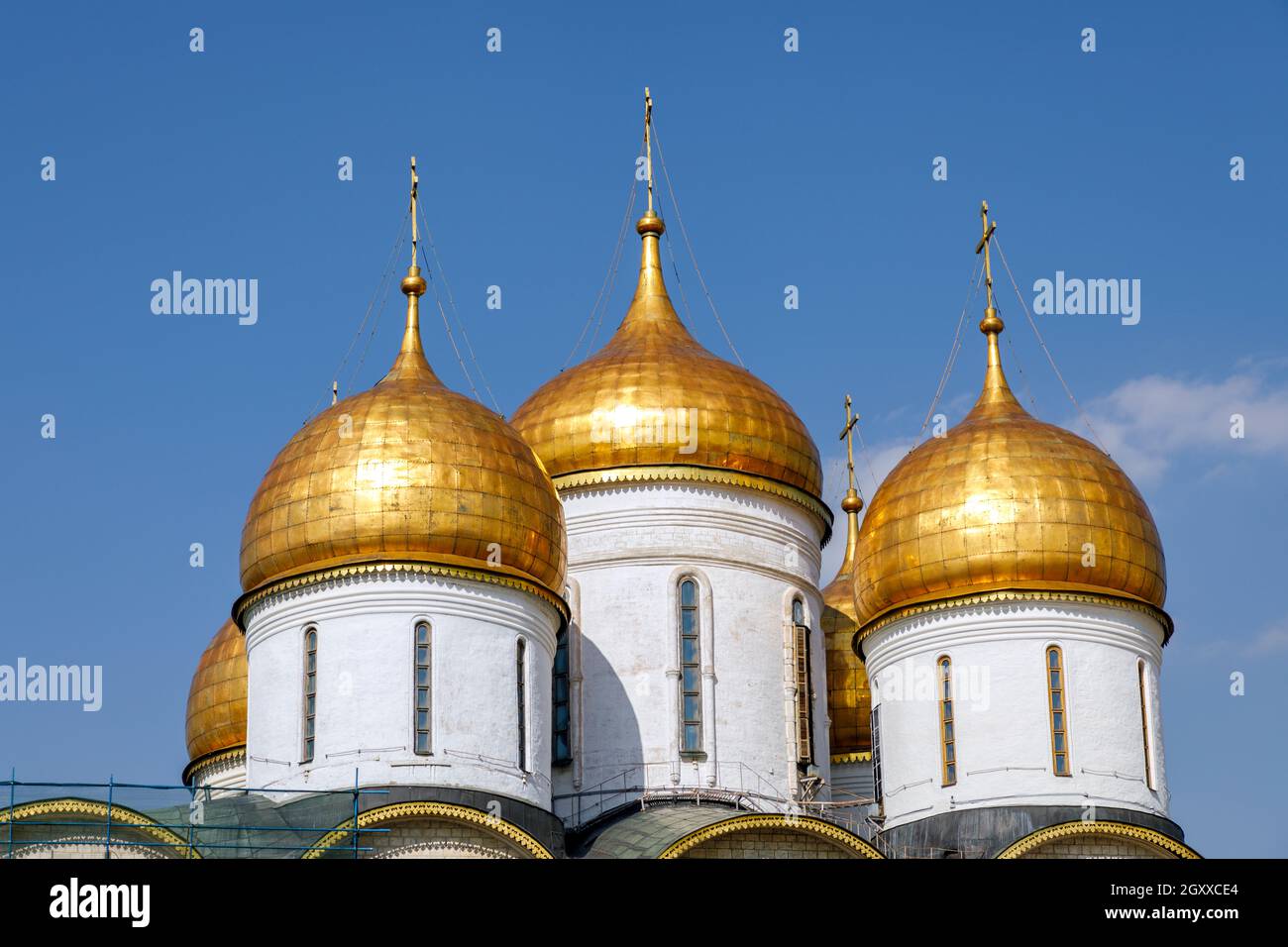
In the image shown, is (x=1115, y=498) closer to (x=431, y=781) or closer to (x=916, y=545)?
(x=916, y=545)

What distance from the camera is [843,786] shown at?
31500 mm

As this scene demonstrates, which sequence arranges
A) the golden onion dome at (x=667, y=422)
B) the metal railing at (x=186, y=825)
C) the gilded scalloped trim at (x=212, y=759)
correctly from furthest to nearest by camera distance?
the gilded scalloped trim at (x=212, y=759) < the golden onion dome at (x=667, y=422) < the metal railing at (x=186, y=825)

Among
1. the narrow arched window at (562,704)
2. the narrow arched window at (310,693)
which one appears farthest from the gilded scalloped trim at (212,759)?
→ the narrow arched window at (310,693)

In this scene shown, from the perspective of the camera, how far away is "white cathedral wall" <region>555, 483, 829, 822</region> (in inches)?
1120

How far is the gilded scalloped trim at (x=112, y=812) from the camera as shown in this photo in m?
23.2

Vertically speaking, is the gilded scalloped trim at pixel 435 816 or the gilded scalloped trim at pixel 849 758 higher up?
the gilded scalloped trim at pixel 849 758

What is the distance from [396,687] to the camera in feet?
82.1

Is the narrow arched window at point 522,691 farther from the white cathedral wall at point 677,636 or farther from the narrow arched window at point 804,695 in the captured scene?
the narrow arched window at point 804,695

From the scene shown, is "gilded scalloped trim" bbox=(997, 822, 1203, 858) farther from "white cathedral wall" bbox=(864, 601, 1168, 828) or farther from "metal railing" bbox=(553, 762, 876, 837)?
"metal railing" bbox=(553, 762, 876, 837)

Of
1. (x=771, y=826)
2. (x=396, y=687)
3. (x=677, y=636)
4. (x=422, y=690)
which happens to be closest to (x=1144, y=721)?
(x=771, y=826)

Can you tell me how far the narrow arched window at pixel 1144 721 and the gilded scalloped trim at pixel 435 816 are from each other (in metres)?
6.79

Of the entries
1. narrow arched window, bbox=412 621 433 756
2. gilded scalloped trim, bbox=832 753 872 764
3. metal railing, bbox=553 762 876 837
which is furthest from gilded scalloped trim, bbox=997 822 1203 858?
narrow arched window, bbox=412 621 433 756
